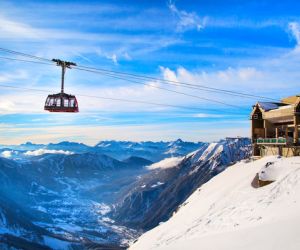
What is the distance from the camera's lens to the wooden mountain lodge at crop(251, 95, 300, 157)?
171 ft

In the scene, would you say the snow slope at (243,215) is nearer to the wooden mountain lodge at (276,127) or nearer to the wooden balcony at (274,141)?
the wooden balcony at (274,141)

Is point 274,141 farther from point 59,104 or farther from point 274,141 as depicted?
point 59,104

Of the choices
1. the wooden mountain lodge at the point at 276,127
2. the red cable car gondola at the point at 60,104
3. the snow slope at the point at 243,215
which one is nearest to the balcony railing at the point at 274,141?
the wooden mountain lodge at the point at 276,127

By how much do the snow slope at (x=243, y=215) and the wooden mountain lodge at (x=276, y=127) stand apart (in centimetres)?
513

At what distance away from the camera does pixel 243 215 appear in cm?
3216

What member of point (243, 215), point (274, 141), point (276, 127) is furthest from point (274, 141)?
point (243, 215)

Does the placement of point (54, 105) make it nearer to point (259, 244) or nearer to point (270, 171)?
point (270, 171)

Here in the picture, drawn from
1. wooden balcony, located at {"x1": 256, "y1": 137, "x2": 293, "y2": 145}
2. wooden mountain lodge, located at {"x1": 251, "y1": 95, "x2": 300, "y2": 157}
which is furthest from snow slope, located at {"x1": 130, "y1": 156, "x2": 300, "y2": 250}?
wooden mountain lodge, located at {"x1": 251, "y1": 95, "x2": 300, "y2": 157}

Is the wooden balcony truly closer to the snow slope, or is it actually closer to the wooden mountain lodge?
the wooden mountain lodge

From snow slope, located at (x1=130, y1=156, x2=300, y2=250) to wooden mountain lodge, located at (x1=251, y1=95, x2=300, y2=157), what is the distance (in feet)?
16.8

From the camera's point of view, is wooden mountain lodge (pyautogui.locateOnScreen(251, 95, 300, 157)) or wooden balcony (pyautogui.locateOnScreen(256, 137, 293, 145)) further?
wooden mountain lodge (pyautogui.locateOnScreen(251, 95, 300, 157))

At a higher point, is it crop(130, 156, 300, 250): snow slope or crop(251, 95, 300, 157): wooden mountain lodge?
crop(251, 95, 300, 157): wooden mountain lodge

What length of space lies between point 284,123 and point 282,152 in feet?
34.9

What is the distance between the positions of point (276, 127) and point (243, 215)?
33.0 m
